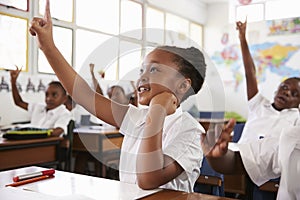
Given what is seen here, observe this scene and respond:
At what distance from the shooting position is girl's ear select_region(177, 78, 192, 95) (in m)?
1.10

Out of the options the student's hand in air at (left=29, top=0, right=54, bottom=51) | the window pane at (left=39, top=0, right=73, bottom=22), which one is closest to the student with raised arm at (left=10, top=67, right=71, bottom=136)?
the window pane at (left=39, top=0, right=73, bottom=22)

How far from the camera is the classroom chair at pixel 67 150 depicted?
3.09 m

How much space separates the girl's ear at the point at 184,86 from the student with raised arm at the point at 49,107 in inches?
103

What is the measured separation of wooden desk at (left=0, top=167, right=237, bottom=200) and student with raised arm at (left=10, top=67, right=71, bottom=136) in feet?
8.13

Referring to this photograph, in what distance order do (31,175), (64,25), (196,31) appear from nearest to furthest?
(31,175)
(64,25)
(196,31)

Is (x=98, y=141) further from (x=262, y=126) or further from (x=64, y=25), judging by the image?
(x=64, y=25)

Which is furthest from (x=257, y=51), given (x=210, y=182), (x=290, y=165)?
(x=290, y=165)

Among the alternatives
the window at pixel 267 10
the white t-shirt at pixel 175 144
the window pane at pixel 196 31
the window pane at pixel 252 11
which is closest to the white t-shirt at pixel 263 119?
the white t-shirt at pixel 175 144

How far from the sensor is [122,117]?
1.24 m

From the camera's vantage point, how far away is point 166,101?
3.40ft

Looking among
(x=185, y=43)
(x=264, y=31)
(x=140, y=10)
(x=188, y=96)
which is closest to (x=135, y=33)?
(x=185, y=43)

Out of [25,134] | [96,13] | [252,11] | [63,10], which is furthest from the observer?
[252,11]

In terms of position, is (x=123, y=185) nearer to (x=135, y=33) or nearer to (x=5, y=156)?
(x=135, y=33)

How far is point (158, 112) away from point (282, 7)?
5263mm
